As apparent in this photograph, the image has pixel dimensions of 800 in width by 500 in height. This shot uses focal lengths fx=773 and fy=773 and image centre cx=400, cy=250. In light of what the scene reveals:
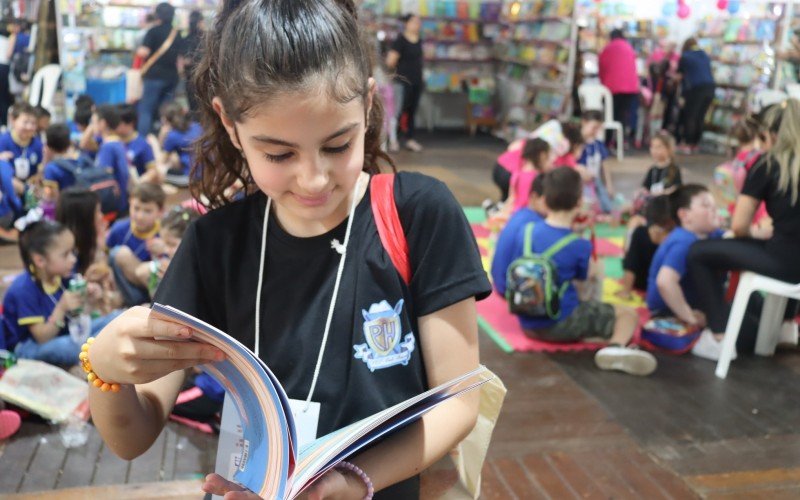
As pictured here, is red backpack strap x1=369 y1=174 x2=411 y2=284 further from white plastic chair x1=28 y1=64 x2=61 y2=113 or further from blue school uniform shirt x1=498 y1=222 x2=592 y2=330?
white plastic chair x1=28 y1=64 x2=61 y2=113

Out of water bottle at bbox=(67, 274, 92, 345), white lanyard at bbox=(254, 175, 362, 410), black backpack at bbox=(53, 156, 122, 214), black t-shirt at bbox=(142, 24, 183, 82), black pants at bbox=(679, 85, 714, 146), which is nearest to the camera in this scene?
white lanyard at bbox=(254, 175, 362, 410)

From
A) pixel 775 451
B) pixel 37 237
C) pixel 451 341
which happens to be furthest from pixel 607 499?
pixel 37 237

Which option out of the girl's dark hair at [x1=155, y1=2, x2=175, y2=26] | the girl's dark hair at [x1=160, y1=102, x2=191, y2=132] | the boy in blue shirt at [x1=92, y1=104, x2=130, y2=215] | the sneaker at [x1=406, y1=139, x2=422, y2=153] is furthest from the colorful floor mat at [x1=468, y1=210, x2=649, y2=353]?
the girl's dark hair at [x1=155, y1=2, x2=175, y2=26]

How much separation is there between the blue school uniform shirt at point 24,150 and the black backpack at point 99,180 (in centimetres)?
70

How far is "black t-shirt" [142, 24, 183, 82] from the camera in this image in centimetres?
757

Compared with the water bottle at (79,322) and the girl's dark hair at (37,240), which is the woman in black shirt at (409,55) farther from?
the water bottle at (79,322)

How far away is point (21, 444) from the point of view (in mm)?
2688

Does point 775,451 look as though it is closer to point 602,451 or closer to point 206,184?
point 602,451

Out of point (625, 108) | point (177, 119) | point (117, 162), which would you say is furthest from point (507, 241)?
point (625, 108)

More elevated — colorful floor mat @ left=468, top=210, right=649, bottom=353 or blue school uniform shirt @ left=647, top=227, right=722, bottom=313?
blue school uniform shirt @ left=647, top=227, right=722, bottom=313

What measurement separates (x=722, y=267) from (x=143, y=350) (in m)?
3.36

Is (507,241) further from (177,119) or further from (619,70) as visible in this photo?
(619,70)

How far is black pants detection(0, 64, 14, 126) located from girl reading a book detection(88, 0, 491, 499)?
7887 mm

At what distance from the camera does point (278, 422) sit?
2.84 feet
